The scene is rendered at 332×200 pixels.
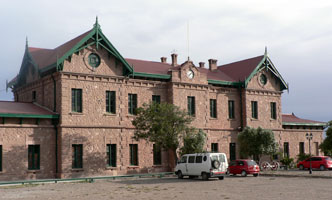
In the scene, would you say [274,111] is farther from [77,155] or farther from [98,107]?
[77,155]

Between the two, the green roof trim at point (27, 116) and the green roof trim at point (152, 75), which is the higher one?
the green roof trim at point (152, 75)

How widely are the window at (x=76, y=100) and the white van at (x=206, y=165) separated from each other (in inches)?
380

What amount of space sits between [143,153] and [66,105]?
8272mm

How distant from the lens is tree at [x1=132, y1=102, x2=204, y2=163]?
3328 cm

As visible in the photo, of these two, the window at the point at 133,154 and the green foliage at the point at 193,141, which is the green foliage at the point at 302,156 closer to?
the green foliage at the point at 193,141

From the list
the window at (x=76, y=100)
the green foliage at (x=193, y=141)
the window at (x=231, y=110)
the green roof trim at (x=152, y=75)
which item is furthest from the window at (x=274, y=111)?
the window at (x=76, y=100)

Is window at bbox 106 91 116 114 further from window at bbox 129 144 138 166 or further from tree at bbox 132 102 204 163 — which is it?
window at bbox 129 144 138 166

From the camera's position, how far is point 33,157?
31.9 m

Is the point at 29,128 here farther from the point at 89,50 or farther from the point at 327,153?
the point at 327,153

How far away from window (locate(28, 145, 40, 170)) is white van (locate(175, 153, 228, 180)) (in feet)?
36.6

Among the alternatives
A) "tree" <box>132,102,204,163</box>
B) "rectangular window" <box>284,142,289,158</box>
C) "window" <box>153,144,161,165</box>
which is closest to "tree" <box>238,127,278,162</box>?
"tree" <box>132,102,204,163</box>

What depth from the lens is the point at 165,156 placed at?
38.6m

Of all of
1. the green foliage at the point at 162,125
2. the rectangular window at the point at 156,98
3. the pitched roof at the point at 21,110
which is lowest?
the green foliage at the point at 162,125

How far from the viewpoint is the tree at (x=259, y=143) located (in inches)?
1527
